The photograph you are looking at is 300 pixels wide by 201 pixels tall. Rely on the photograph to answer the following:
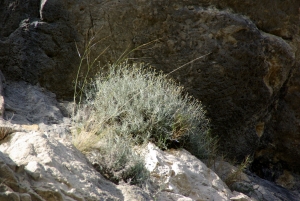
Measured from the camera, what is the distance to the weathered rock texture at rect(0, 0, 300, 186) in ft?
16.1

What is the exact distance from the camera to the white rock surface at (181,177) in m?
3.68

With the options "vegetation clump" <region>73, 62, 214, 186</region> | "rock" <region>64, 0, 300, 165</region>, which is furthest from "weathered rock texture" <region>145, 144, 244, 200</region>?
"rock" <region>64, 0, 300, 165</region>

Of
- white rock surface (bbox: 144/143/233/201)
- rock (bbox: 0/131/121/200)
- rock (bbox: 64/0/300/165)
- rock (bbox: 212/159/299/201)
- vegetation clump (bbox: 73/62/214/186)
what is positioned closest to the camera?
rock (bbox: 0/131/121/200)

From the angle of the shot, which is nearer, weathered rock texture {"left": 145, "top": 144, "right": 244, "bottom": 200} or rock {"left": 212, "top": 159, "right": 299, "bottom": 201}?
weathered rock texture {"left": 145, "top": 144, "right": 244, "bottom": 200}

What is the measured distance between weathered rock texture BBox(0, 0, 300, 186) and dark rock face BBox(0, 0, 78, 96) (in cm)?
1

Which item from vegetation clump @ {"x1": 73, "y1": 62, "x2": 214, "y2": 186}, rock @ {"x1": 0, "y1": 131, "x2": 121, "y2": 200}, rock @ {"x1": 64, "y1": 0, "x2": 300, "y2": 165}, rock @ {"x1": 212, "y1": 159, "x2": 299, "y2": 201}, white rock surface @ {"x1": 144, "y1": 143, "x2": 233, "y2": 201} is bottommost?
rock @ {"x1": 212, "y1": 159, "x2": 299, "y2": 201}

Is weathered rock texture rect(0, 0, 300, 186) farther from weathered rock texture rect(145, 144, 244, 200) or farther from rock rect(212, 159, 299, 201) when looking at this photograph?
weathered rock texture rect(145, 144, 244, 200)

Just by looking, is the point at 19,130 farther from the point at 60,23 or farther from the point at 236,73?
the point at 236,73

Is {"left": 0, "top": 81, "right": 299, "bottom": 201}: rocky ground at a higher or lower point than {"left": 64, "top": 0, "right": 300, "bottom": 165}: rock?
lower

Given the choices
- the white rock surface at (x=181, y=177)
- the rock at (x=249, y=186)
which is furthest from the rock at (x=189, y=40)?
the white rock surface at (x=181, y=177)

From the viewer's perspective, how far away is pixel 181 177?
380 cm

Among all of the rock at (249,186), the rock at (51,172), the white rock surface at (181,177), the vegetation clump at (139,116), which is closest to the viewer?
the rock at (51,172)

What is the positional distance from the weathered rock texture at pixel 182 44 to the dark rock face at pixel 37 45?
1 cm

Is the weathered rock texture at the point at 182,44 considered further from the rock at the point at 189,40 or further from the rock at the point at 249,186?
the rock at the point at 249,186
